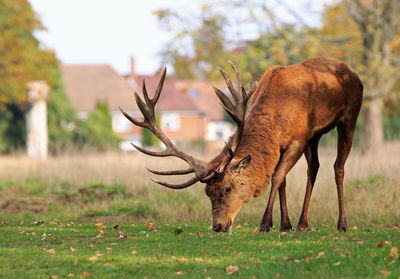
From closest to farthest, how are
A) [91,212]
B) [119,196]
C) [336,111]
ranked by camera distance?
1. [336,111]
2. [91,212]
3. [119,196]

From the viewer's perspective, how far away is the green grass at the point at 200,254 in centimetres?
687

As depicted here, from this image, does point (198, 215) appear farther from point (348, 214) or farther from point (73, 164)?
point (73, 164)

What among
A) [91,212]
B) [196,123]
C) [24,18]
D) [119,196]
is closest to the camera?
[91,212]

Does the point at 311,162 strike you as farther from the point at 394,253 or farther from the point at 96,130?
the point at 96,130

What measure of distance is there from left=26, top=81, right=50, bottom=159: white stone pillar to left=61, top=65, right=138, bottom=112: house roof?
2223 centimetres

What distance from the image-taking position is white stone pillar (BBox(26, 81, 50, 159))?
113ft

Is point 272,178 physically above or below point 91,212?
above

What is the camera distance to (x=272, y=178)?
365 inches

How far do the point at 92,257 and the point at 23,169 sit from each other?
42.6ft

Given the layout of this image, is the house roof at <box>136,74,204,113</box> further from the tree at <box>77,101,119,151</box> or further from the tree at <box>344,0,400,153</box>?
the tree at <box>344,0,400,153</box>

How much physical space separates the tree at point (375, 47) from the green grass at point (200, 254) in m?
16.7

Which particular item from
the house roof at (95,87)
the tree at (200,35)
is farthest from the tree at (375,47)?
the house roof at (95,87)

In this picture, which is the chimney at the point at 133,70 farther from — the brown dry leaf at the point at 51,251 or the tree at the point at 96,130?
the brown dry leaf at the point at 51,251

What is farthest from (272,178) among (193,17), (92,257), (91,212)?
(193,17)
